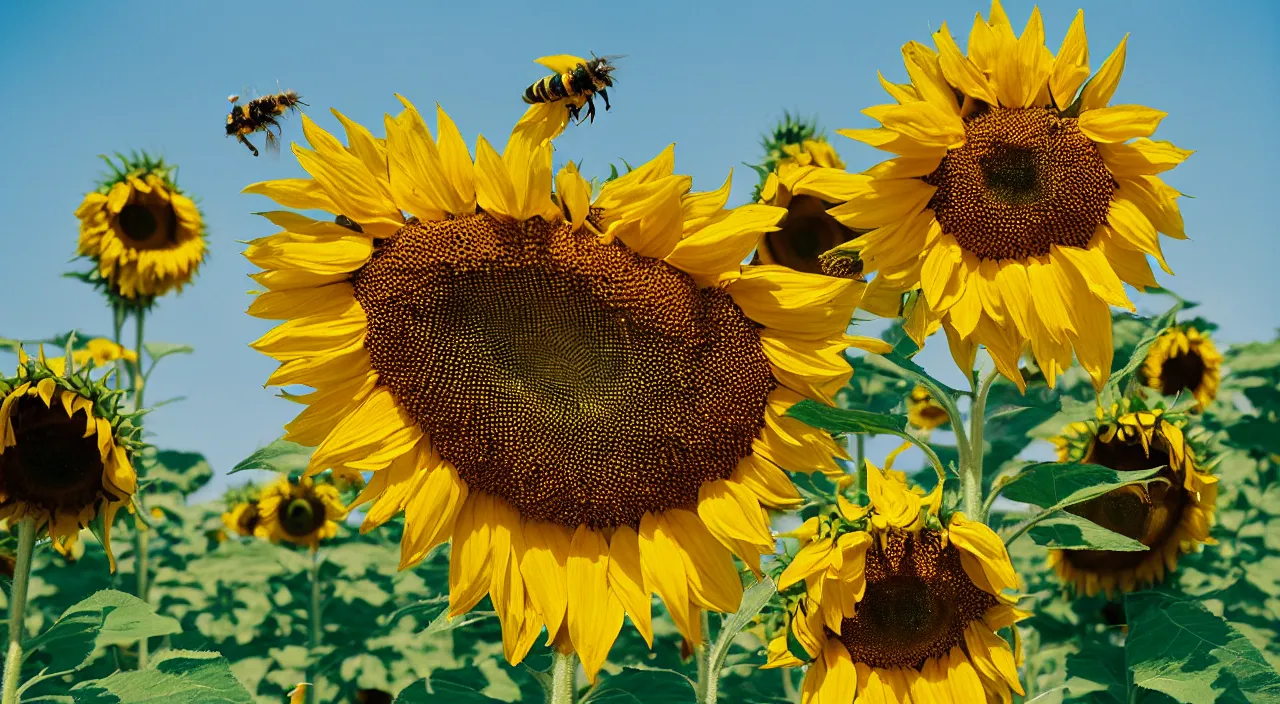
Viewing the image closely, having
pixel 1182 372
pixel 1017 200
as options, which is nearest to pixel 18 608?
pixel 1017 200

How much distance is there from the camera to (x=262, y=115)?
389 cm

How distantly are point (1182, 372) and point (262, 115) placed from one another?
5.99 meters

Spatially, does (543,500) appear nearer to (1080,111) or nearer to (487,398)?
(487,398)

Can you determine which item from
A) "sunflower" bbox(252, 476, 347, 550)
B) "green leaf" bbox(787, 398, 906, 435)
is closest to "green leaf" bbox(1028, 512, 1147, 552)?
"green leaf" bbox(787, 398, 906, 435)

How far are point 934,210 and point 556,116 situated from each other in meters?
1.12

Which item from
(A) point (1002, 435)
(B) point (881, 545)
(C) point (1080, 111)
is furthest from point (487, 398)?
(A) point (1002, 435)

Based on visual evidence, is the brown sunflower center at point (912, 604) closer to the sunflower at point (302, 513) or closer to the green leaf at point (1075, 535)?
the green leaf at point (1075, 535)

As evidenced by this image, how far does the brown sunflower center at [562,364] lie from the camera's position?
2625 mm

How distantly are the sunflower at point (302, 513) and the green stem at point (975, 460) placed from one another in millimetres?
5456

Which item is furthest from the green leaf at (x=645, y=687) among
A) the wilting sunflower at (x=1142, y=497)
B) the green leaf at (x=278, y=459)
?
the wilting sunflower at (x=1142, y=497)

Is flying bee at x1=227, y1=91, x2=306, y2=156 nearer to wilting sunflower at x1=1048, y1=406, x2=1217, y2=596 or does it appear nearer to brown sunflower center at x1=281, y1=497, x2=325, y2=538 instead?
wilting sunflower at x1=1048, y1=406, x2=1217, y2=596

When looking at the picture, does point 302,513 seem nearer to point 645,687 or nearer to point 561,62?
point 645,687

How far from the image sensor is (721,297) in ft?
8.90

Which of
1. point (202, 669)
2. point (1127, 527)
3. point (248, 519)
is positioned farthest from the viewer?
point (248, 519)
